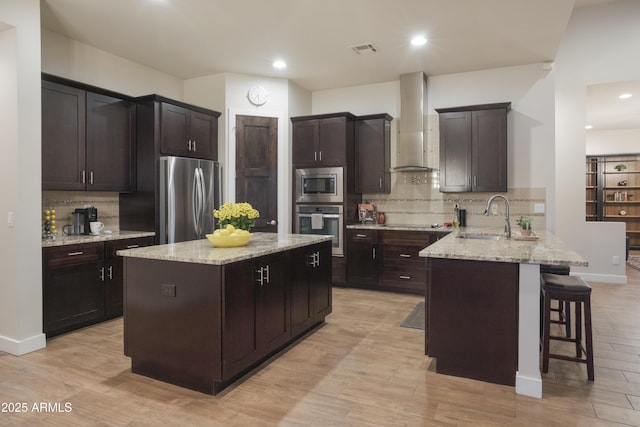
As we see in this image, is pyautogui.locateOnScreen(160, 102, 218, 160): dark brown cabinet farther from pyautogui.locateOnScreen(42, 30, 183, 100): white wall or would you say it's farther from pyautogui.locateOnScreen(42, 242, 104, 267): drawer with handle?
pyautogui.locateOnScreen(42, 242, 104, 267): drawer with handle

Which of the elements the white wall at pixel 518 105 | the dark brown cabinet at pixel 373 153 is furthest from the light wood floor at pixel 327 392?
the dark brown cabinet at pixel 373 153

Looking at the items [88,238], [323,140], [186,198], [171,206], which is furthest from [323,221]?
[88,238]

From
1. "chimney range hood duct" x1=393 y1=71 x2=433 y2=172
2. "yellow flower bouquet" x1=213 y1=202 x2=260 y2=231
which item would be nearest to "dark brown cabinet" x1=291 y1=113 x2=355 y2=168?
"chimney range hood duct" x1=393 y1=71 x2=433 y2=172

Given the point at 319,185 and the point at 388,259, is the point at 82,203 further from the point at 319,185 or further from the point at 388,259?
the point at 388,259

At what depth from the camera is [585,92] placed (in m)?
→ 5.96

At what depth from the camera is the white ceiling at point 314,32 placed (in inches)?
143

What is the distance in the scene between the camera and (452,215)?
5.61m

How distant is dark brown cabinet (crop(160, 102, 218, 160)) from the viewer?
462cm

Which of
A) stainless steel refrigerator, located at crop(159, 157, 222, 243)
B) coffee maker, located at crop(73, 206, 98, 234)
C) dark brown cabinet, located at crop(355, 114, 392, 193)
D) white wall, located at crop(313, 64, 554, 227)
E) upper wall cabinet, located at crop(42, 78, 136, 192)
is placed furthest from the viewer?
dark brown cabinet, located at crop(355, 114, 392, 193)

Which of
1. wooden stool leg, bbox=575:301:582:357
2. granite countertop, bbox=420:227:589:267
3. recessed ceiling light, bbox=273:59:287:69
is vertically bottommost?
wooden stool leg, bbox=575:301:582:357

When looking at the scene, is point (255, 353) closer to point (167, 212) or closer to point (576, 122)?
point (167, 212)

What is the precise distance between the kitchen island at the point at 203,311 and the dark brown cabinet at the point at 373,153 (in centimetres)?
292

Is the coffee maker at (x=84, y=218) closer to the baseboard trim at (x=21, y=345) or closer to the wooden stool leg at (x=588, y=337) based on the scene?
the baseboard trim at (x=21, y=345)

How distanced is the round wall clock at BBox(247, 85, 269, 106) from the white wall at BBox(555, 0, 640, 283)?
451 centimetres
